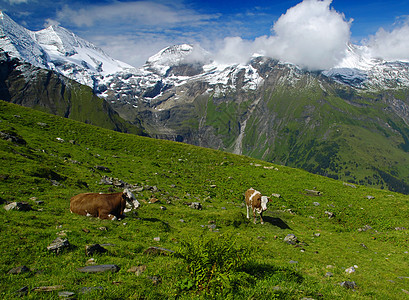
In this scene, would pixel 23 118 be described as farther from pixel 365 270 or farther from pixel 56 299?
pixel 365 270

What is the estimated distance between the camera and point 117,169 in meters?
33.5

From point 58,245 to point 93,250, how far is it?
55.9 inches

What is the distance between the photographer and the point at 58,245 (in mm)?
10461

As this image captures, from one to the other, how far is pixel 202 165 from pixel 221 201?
16890 millimetres

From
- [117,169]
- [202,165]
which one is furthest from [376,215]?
[117,169]

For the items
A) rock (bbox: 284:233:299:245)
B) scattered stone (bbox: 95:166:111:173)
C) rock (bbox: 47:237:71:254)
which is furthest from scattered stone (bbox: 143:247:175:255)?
scattered stone (bbox: 95:166:111:173)

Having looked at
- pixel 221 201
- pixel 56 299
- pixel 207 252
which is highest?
pixel 207 252

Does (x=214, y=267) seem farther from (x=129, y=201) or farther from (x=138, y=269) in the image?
(x=129, y=201)

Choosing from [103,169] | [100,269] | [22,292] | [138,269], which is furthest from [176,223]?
[103,169]

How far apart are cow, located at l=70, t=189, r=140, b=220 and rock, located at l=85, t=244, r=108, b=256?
6121 mm

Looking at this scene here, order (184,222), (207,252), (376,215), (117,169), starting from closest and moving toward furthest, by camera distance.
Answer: (207,252)
(184,222)
(376,215)
(117,169)

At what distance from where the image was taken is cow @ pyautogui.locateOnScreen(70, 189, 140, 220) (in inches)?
669

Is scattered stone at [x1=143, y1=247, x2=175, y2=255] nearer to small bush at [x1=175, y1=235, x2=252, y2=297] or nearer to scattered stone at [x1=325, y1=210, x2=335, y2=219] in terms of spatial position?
small bush at [x1=175, y1=235, x2=252, y2=297]

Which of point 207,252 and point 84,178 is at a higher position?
point 207,252
